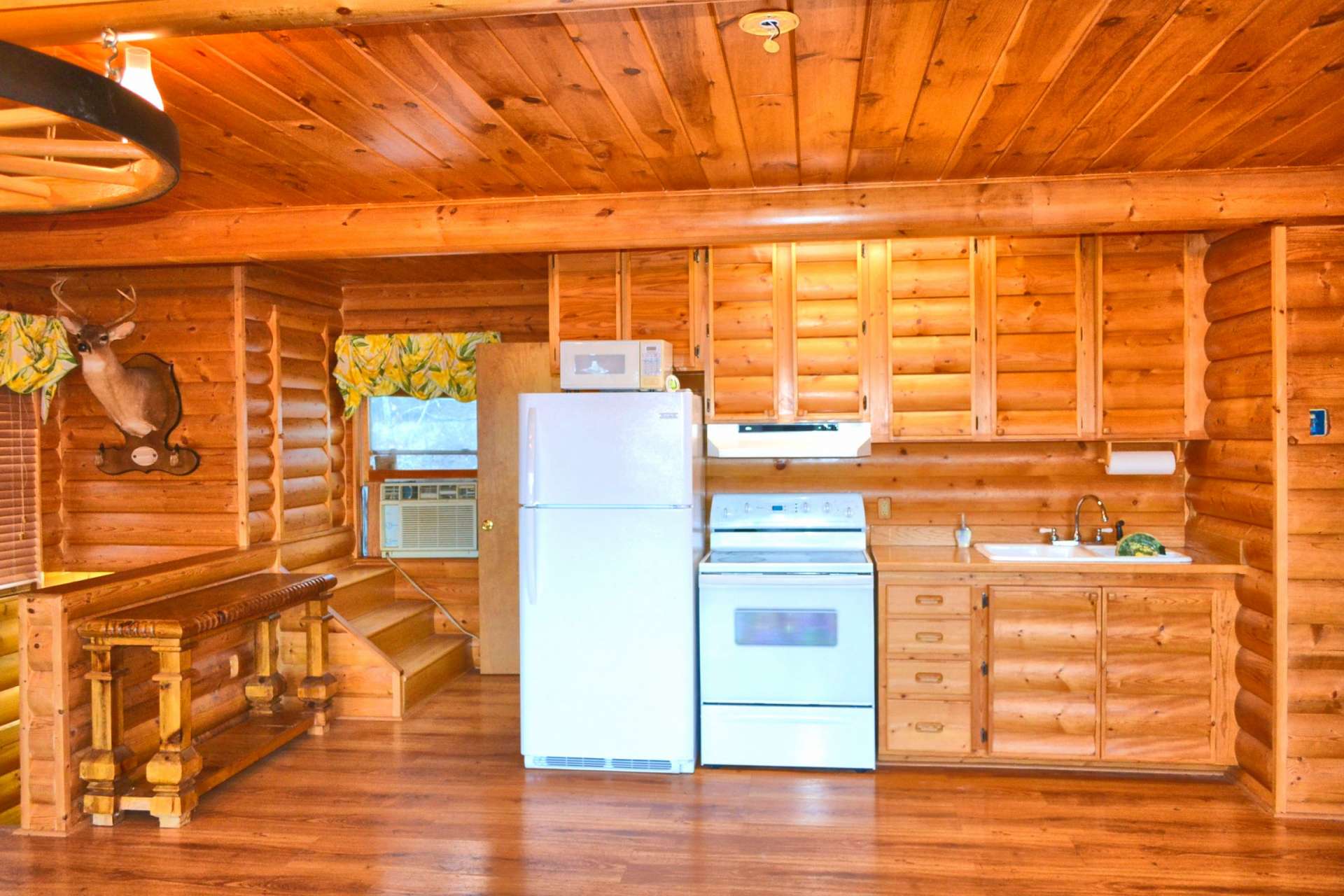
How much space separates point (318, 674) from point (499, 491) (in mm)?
1448

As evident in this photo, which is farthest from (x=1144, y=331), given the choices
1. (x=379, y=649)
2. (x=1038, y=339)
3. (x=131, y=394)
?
(x=131, y=394)

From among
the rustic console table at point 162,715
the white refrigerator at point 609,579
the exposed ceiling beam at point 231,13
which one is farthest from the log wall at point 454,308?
the exposed ceiling beam at point 231,13

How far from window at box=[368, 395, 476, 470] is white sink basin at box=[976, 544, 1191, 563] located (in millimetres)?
3136

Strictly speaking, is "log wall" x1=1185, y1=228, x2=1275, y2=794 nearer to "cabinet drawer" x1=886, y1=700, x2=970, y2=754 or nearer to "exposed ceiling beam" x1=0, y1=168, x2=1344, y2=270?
"exposed ceiling beam" x1=0, y1=168, x2=1344, y2=270

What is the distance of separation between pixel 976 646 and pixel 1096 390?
47.6 inches

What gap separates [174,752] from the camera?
3.74m

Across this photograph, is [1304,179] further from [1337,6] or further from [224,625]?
[224,625]

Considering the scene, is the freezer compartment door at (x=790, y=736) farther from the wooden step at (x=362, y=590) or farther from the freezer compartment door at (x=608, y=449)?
the wooden step at (x=362, y=590)

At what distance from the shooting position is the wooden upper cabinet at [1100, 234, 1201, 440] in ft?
13.8

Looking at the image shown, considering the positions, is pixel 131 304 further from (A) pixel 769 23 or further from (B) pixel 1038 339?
(B) pixel 1038 339

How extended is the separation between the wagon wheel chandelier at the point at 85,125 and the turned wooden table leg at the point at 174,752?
198 centimetres

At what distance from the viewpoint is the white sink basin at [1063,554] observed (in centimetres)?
406

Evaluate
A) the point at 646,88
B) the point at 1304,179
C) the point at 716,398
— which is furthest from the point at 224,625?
the point at 1304,179

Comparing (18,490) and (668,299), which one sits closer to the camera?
(668,299)
